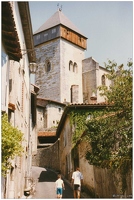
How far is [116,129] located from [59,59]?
3831 centimetres

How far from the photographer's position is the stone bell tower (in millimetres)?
48625

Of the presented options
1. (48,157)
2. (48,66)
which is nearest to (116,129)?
(48,157)

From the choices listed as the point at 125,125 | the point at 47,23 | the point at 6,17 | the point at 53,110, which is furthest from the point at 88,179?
the point at 47,23

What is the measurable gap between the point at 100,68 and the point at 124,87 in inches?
1673

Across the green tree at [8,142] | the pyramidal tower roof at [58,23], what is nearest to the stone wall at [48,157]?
the green tree at [8,142]

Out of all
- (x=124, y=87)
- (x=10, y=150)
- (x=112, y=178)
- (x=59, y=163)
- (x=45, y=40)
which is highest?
(x=45, y=40)

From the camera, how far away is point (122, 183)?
10.5 metres

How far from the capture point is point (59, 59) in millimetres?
49156

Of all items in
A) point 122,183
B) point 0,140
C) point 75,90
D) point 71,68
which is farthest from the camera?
point 71,68

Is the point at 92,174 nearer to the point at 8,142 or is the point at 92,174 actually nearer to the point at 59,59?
the point at 8,142

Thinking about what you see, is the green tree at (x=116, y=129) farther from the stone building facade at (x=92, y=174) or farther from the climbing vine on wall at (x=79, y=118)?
the climbing vine on wall at (x=79, y=118)

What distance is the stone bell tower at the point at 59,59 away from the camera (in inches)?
1914

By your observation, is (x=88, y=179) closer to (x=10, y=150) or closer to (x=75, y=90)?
(x=10, y=150)

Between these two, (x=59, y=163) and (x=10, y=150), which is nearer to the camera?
(x=10, y=150)
